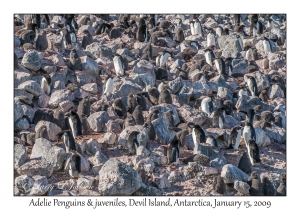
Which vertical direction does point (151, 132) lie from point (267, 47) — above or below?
below

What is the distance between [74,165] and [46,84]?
15.4 ft

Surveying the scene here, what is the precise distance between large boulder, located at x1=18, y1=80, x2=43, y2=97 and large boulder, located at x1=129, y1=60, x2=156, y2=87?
2.52 metres

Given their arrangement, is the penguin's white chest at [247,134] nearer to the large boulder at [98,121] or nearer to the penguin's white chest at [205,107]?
the penguin's white chest at [205,107]

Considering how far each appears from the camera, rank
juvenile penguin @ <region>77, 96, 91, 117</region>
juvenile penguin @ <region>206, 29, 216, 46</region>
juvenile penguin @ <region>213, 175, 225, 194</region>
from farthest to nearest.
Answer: juvenile penguin @ <region>206, 29, 216, 46</region>
juvenile penguin @ <region>77, 96, 91, 117</region>
juvenile penguin @ <region>213, 175, 225, 194</region>

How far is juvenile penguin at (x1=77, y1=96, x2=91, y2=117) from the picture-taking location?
48.1ft

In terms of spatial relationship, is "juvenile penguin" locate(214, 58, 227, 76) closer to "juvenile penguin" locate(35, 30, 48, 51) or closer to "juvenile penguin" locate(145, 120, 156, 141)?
"juvenile penguin" locate(35, 30, 48, 51)

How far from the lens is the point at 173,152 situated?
1251 cm

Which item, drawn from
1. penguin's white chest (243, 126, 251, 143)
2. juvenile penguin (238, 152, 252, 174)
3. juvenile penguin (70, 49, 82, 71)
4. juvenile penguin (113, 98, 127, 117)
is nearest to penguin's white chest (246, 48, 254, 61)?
juvenile penguin (70, 49, 82, 71)

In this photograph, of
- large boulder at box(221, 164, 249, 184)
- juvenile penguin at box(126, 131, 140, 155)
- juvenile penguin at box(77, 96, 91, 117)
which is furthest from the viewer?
juvenile penguin at box(77, 96, 91, 117)

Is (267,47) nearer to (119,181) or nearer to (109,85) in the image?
(109,85)

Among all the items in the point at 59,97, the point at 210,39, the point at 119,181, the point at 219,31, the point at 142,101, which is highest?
the point at 219,31

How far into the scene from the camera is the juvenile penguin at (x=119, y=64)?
693 inches

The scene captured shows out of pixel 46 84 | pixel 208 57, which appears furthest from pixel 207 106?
pixel 208 57

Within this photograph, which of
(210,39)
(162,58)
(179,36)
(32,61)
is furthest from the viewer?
(179,36)
